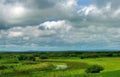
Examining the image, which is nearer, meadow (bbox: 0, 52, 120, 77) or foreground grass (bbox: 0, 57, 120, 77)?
foreground grass (bbox: 0, 57, 120, 77)

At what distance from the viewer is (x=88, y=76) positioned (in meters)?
51.9

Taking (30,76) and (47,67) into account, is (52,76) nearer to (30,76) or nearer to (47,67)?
(30,76)

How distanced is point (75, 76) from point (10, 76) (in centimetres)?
1708

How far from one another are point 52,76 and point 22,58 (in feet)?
224

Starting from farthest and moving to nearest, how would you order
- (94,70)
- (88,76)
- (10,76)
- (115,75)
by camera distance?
(10,76) → (94,70) → (88,76) → (115,75)

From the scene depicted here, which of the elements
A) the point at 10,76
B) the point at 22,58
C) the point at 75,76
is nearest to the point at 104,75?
the point at 75,76

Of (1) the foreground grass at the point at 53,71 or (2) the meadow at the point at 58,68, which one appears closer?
(1) the foreground grass at the point at 53,71

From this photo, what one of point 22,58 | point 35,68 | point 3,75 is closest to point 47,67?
point 35,68

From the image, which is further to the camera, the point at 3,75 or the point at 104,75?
the point at 3,75

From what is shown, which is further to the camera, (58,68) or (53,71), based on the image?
(58,68)

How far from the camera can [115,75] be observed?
48.8m

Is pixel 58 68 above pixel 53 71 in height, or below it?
above

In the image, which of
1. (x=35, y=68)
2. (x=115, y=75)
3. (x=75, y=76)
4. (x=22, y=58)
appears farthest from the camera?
(x=22, y=58)

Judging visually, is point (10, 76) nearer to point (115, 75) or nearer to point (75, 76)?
point (75, 76)
